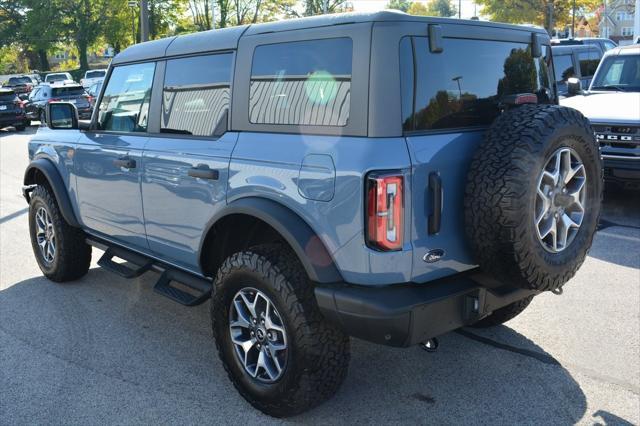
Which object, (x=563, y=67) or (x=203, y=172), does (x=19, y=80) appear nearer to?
(x=563, y=67)

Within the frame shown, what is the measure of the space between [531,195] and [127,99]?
10.0 feet

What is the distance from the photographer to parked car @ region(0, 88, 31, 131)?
2198cm

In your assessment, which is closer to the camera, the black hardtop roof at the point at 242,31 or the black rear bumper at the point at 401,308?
the black rear bumper at the point at 401,308

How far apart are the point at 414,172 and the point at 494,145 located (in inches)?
17.1

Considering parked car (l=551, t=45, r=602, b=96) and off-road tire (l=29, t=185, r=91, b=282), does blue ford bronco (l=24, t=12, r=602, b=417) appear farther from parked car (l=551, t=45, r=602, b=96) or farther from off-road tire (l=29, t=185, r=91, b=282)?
parked car (l=551, t=45, r=602, b=96)

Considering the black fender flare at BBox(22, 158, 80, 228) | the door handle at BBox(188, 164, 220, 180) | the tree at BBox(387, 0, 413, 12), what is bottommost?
the black fender flare at BBox(22, 158, 80, 228)

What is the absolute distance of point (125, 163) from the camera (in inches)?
166

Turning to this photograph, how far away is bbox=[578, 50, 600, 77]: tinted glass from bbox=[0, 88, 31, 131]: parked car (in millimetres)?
19160

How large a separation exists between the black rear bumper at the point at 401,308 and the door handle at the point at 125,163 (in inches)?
74.8

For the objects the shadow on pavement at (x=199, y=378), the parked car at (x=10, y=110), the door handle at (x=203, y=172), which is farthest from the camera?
the parked car at (x=10, y=110)

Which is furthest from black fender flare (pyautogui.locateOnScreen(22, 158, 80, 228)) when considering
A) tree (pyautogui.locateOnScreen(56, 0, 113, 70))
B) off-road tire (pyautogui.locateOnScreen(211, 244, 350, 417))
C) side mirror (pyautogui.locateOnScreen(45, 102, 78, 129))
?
tree (pyautogui.locateOnScreen(56, 0, 113, 70))

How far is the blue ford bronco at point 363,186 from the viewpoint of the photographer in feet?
9.13

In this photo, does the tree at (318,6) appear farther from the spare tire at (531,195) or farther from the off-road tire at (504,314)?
the spare tire at (531,195)

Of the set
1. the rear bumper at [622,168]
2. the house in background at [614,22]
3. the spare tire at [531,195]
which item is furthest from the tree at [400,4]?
the spare tire at [531,195]
